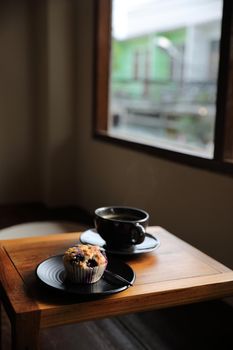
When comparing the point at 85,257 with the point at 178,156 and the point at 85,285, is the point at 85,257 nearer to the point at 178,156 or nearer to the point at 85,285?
the point at 85,285

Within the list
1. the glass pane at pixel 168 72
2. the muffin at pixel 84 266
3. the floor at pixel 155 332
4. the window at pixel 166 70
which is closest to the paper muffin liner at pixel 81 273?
the muffin at pixel 84 266

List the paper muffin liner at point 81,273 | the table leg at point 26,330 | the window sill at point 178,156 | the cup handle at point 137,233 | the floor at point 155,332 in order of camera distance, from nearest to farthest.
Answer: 1. the table leg at point 26,330
2. the paper muffin liner at point 81,273
3. the cup handle at point 137,233
4. the floor at point 155,332
5. the window sill at point 178,156

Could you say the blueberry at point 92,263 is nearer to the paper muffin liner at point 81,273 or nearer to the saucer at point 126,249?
the paper muffin liner at point 81,273

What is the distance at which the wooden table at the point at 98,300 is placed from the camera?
1.01m

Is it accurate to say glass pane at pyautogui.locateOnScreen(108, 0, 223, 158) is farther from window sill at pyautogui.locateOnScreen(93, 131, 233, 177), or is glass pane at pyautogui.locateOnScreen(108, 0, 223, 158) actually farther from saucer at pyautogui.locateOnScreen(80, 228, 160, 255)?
saucer at pyautogui.locateOnScreen(80, 228, 160, 255)

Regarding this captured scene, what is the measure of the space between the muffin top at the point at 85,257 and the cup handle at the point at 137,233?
0.15m

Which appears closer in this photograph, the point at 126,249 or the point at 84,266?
the point at 84,266

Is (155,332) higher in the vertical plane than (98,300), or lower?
lower

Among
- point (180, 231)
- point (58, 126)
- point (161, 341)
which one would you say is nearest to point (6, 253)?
point (161, 341)

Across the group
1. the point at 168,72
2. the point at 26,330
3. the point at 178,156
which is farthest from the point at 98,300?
the point at 168,72

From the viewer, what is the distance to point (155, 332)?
1.86 metres

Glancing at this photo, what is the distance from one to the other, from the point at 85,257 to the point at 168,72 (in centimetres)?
415

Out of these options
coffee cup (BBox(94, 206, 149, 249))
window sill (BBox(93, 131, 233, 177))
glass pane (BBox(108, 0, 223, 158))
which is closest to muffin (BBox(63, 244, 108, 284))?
coffee cup (BBox(94, 206, 149, 249))

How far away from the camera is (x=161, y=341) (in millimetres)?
1793
